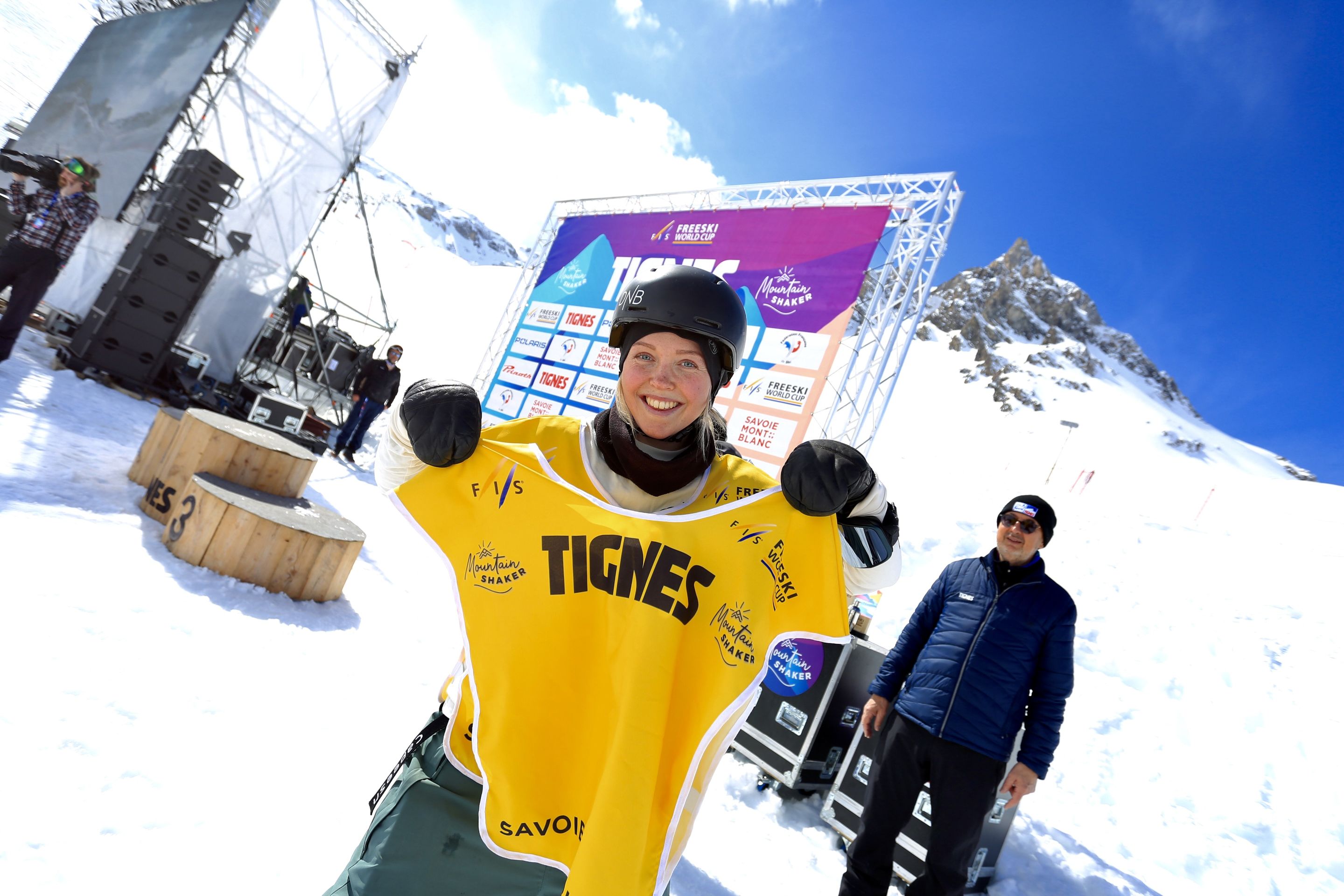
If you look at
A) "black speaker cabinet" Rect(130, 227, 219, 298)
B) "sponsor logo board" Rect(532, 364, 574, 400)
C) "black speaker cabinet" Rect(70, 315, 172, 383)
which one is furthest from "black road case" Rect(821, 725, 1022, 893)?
"black speaker cabinet" Rect(130, 227, 219, 298)

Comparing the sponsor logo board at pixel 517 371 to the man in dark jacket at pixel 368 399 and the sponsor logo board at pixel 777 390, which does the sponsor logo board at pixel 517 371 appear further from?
the sponsor logo board at pixel 777 390

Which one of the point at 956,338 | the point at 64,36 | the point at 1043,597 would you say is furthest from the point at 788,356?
the point at 956,338

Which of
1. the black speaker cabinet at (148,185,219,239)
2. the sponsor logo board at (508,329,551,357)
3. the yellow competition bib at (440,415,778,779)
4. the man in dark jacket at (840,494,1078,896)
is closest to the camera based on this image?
the yellow competition bib at (440,415,778,779)

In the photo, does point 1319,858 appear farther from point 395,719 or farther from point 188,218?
point 188,218

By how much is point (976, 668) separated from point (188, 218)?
9.64m

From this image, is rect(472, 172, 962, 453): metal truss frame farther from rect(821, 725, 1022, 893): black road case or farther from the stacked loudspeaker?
the stacked loudspeaker

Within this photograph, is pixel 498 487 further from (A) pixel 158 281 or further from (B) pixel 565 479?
(A) pixel 158 281

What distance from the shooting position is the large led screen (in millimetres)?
8172

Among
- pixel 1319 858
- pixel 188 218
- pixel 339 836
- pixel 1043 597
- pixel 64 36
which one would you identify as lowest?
pixel 339 836

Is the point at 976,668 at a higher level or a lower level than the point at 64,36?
lower

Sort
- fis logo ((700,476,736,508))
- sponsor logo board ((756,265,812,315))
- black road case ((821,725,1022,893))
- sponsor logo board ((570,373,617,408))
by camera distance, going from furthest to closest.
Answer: sponsor logo board ((570,373,617,408)), sponsor logo board ((756,265,812,315)), black road case ((821,725,1022,893)), fis logo ((700,476,736,508))

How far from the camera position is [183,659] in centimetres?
271

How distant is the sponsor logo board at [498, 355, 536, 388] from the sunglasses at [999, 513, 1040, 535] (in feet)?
25.8

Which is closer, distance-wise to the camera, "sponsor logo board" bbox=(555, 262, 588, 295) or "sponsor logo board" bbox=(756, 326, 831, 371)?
"sponsor logo board" bbox=(756, 326, 831, 371)
